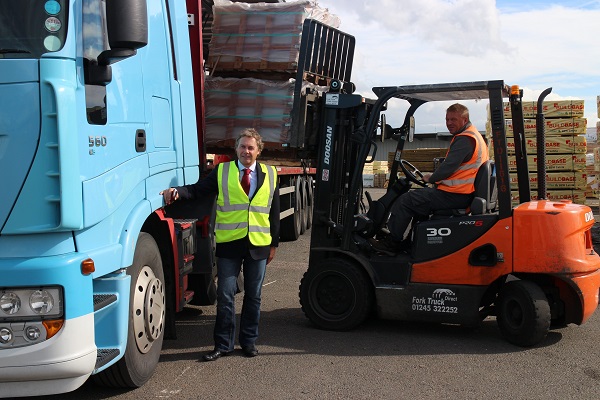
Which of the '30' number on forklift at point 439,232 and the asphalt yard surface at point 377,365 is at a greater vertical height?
the '30' number on forklift at point 439,232

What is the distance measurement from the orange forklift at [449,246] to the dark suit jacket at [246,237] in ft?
3.53

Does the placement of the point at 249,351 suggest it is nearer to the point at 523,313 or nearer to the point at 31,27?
the point at 523,313

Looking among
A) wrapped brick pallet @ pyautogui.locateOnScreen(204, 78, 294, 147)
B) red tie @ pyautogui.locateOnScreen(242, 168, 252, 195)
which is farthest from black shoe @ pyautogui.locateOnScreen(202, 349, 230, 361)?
wrapped brick pallet @ pyautogui.locateOnScreen(204, 78, 294, 147)

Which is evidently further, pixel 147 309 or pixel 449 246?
pixel 449 246

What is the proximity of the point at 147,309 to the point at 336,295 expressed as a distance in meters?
2.28

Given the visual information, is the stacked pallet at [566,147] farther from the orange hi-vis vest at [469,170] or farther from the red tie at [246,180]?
the red tie at [246,180]

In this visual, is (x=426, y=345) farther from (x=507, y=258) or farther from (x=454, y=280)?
(x=507, y=258)

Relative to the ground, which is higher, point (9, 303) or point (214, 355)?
point (9, 303)

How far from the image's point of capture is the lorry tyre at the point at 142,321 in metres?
4.42

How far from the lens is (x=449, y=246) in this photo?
19.9ft

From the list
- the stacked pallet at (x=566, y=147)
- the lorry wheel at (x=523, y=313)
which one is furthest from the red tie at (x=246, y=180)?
the stacked pallet at (x=566, y=147)

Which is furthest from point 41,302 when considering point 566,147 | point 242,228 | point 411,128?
point 566,147

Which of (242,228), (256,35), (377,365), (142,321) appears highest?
(256,35)

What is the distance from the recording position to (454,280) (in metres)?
6.02
